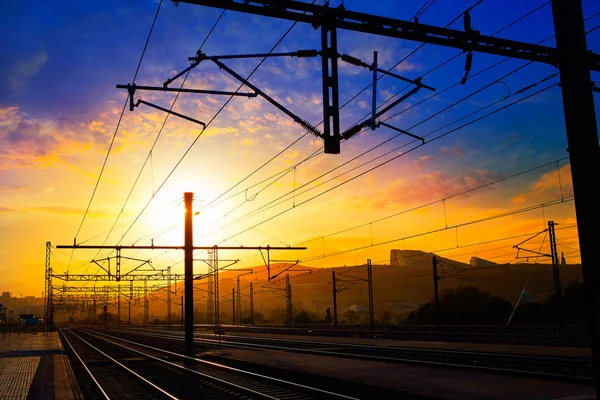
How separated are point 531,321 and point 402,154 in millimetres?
48233

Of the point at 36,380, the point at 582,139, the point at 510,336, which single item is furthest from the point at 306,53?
the point at 510,336

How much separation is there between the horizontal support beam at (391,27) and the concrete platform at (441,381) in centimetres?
829

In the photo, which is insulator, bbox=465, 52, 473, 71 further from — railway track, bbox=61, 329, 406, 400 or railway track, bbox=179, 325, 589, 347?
railway track, bbox=179, 325, 589, 347

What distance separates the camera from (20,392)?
57.3ft

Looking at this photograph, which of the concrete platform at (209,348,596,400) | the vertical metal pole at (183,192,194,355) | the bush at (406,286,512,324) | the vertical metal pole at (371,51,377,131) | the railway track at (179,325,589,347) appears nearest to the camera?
the vertical metal pole at (371,51,377,131)

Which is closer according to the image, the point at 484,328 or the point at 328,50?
the point at 328,50

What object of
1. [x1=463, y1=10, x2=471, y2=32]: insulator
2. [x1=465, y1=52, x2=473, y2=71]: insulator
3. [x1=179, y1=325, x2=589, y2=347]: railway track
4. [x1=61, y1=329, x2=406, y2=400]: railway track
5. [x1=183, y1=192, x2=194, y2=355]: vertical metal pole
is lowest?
[x1=179, y1=325, x2=589, y2=347]: railway track

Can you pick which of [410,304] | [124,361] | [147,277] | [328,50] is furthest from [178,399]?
[410,304]

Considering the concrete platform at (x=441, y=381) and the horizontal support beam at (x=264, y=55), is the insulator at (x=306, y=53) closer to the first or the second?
the horizontal support beam at (x=264, y=55)

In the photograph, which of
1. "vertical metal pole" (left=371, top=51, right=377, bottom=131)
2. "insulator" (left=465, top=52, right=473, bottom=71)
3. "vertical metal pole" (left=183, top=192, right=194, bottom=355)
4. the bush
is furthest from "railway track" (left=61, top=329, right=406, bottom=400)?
the bush

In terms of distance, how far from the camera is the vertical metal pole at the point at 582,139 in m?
8.62

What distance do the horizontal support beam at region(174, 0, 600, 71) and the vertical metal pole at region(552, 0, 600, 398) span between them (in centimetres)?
143

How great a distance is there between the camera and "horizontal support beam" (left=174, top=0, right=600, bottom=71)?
9.41m

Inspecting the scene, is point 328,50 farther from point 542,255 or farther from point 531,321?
point 531,321
